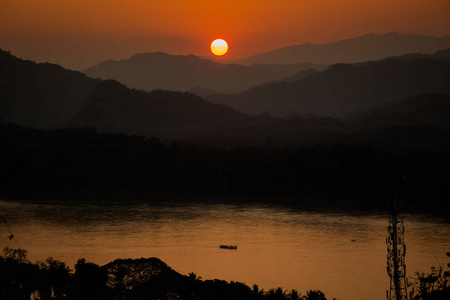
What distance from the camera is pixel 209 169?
13288 centimetres

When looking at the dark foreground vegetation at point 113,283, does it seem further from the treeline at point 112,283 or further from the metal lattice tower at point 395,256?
the metal lattice tower at point 395,256

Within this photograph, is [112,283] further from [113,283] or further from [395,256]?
[395,256]

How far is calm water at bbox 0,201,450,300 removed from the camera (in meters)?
55.1

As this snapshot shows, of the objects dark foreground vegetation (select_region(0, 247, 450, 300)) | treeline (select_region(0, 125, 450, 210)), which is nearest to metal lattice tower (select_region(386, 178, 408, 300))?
dark foreground vegetation (select_region(0, 247, 450, 300))

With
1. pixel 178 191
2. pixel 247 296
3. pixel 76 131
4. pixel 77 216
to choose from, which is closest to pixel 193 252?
pixel 77 216

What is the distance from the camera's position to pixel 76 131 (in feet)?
521

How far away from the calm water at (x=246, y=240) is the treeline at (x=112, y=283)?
59.4ft

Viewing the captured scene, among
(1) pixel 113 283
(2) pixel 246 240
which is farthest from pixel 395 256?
(2) pixel 246 240

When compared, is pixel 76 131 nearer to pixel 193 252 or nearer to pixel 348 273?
pixel 193 252

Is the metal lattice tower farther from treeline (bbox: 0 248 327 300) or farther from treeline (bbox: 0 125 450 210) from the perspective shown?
treeline (bbox: 0 125 450 210)

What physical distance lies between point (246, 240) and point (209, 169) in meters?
62.2

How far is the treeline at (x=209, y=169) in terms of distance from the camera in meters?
115

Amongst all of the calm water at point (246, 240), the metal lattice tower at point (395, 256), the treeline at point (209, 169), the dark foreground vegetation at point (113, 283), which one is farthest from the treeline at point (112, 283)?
the treeline at point (209, 169)

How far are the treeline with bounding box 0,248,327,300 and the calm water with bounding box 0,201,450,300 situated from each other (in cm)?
1810
